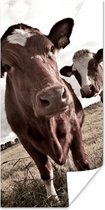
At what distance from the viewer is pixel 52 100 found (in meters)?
1.85

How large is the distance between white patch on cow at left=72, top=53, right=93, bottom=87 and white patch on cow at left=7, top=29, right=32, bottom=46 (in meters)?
0.30

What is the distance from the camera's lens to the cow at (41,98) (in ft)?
6.24

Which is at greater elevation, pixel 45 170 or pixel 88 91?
pixel 88 91

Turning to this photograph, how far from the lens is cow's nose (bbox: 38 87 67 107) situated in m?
1.85

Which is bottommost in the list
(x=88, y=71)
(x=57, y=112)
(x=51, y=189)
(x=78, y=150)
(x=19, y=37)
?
(x=51, y=189)

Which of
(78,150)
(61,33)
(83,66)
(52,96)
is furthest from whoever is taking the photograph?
(83,66)

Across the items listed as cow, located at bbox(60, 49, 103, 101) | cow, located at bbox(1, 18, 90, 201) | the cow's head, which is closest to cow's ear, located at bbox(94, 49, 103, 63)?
cow, located at bbox(60, 49, 103, 101)

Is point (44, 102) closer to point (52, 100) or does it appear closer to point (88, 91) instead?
point (52, 100)

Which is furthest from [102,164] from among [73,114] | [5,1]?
[5,1]

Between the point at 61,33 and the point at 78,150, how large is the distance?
421mm

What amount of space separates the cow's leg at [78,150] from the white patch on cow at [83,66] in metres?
0.19

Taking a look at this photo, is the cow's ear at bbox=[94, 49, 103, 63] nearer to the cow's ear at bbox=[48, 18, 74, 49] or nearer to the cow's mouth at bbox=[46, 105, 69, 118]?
the cow's ear at bbox=[48, 18, 74, 49]

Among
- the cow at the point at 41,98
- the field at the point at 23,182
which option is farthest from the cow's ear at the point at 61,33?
the field at the point at 23,182

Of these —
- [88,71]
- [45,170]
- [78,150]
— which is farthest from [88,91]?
[45,170]
